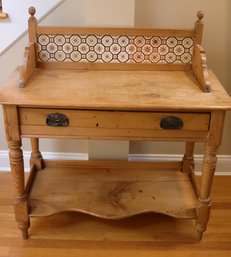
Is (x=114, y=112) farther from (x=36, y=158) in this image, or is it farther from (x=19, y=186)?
(x=36, y=158)

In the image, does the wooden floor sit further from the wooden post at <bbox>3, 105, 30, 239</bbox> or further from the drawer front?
the drawer front

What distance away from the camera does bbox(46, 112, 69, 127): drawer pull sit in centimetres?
140

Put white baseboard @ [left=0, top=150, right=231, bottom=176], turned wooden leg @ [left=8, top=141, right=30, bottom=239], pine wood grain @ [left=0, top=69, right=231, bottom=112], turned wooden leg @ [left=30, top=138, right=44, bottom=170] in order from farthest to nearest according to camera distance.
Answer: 1. white baseboard @ [left=0, top=150, right=231, bottom=176]
2. turned wooden leg @ [left=30, top=138, right=44, bottom=170]
3. turned wooden leg @ [left=8, top=141, right=30, bottom=239]
4. pine wood grain @ [left=0, top=69, right=231, bottom=112]

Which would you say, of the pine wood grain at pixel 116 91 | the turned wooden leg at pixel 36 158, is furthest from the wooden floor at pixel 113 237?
the pine wood grain at pixel 116 91

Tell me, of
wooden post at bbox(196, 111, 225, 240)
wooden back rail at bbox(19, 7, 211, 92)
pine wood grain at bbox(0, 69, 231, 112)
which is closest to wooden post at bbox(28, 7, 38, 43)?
wooden back rail at bbox(19, 7, 211, 92)

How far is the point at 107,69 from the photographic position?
1.70m

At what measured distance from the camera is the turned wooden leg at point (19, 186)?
58.3 inches

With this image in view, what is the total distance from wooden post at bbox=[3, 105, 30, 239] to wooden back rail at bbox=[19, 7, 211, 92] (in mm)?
335

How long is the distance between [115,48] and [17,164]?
706mm

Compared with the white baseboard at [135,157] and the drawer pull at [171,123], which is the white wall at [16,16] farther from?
the drawer pull at [171,123]

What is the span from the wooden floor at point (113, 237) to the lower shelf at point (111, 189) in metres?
0.16

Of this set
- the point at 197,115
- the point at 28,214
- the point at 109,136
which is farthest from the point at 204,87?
the point at 28,214

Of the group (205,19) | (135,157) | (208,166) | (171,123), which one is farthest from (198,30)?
(135,157)

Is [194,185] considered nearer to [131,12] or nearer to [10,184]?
[131,12]
